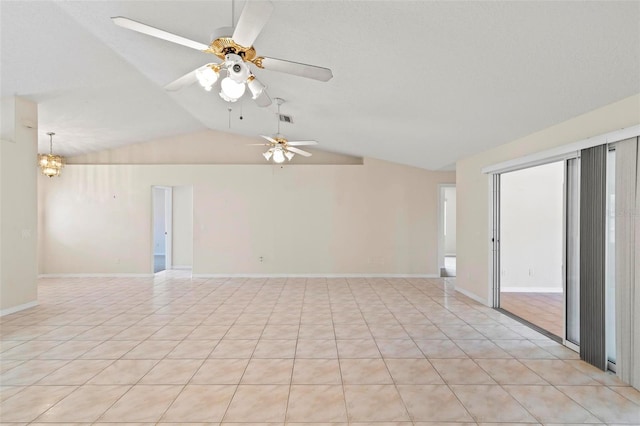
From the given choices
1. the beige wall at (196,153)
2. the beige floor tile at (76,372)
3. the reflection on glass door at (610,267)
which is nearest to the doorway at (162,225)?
the beige wall at (196,153)

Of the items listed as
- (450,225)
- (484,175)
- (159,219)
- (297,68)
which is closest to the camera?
(297,68)

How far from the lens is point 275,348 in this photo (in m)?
3.40

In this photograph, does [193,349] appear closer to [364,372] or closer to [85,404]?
[85,404]

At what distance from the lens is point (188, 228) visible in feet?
28.8

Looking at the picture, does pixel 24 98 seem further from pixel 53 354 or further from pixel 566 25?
pixel 566 25

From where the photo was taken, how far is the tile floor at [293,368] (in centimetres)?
227

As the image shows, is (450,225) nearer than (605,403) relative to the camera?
No

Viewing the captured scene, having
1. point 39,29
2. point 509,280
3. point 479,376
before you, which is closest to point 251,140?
point 39,29

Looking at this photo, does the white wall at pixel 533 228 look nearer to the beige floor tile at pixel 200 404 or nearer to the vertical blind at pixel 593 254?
the vertical blind at pixel 593 254

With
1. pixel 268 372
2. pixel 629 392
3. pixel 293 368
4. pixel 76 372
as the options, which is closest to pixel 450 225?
pixel 629 392

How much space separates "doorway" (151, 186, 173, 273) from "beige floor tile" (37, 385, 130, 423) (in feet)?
18.1

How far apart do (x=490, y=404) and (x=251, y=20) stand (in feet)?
9.52

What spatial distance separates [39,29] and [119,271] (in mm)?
5607

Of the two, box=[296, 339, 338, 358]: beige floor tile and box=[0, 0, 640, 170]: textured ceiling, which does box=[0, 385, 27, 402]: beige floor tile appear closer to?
box=[296, 339, 338, 358]: beige floor tile
